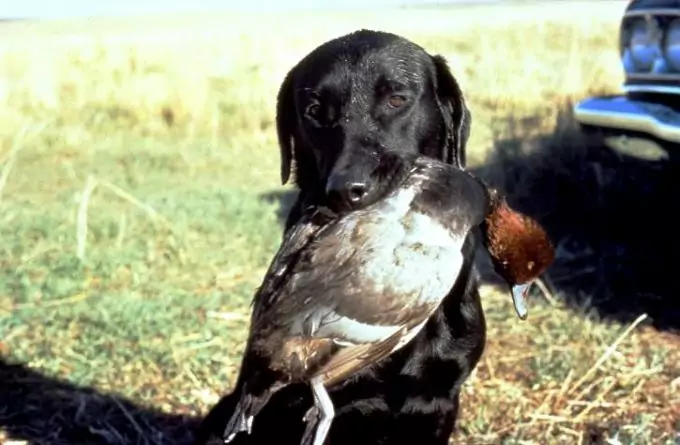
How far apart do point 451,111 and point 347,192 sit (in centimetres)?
92

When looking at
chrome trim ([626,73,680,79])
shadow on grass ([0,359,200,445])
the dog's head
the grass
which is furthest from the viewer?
chrome trim ([626,73,680,79])

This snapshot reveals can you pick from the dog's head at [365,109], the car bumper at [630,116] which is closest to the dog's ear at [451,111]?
the dog's head at [365,109]

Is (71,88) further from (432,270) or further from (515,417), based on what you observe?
(432,270)

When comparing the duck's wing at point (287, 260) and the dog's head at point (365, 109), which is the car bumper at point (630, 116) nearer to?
the dog's head at point (365, 109)

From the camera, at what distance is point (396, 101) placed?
10.2ft

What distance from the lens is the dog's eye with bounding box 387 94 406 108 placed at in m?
3.11

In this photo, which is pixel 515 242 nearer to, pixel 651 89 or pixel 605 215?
pixel 651 89

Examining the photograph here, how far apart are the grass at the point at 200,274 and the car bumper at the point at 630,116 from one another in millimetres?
273

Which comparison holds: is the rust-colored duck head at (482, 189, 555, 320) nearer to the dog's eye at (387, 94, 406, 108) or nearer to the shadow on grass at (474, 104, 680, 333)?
the dog's eye at (387, 94, 406, 108)

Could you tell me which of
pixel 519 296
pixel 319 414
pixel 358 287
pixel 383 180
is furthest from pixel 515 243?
pixel 319 414

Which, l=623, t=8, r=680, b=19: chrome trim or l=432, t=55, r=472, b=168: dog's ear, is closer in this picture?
l=432, t=55, r=472, b=168: dog's ear

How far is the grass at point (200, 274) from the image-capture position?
395cm

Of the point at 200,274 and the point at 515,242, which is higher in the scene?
the point at 515,242

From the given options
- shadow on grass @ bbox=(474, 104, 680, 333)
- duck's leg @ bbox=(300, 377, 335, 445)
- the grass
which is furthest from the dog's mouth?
shadow on grass @ bbox=(474, 104, 680, 333)
